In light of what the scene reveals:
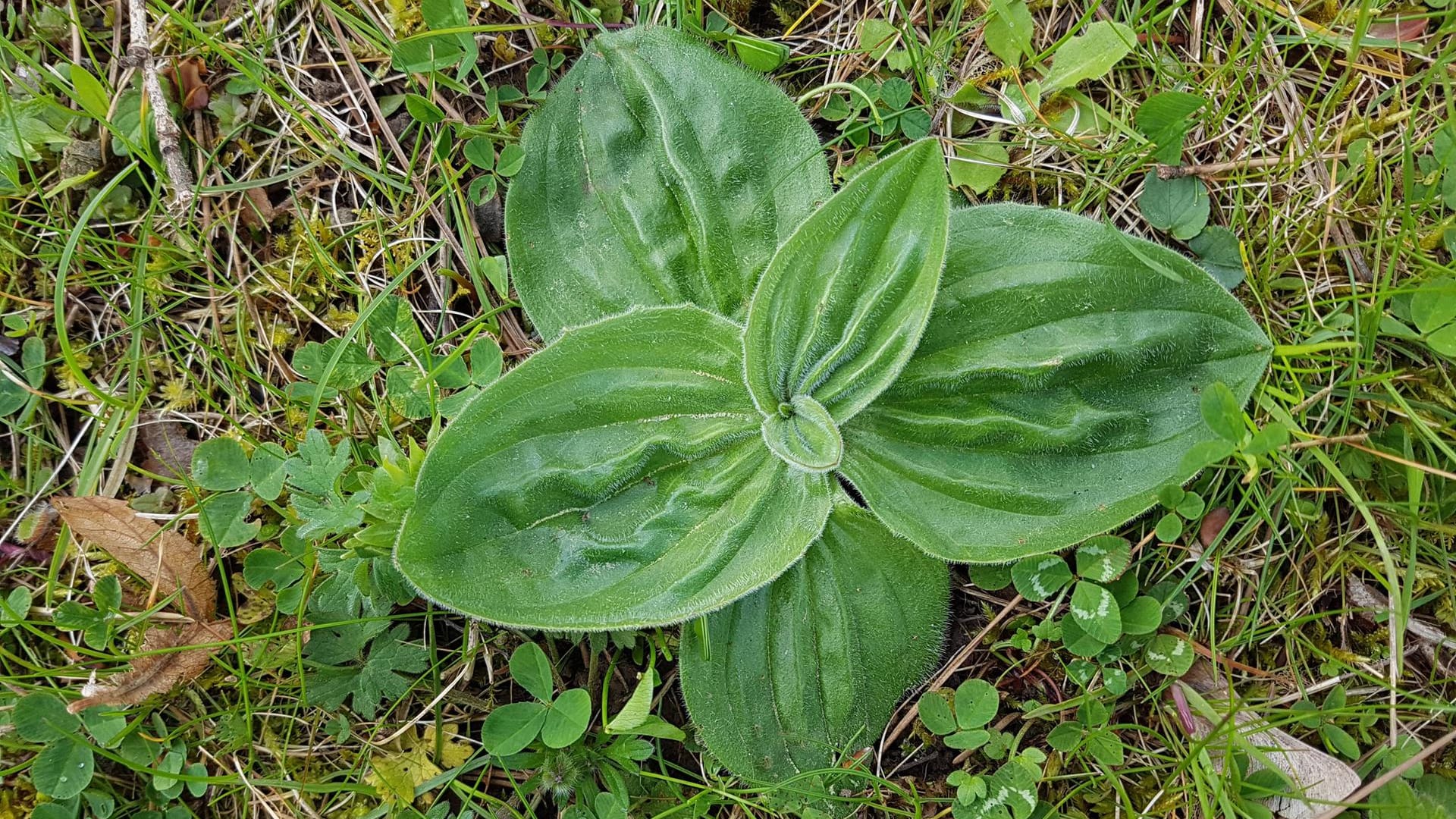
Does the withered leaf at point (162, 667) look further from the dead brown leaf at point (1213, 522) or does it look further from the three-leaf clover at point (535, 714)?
the dead brown leaf at point (1213, 522)

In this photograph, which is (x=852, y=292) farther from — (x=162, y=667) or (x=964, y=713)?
(x=162, y=667)

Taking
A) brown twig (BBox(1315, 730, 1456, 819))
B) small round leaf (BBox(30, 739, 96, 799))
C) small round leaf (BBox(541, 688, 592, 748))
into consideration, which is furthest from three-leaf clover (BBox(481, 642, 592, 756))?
brown twig (BBox(1315, 730, 1456, 819))

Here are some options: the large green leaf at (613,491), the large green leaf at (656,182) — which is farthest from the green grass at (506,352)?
the large green leaf at (613,491)

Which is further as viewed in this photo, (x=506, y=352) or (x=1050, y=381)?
(x=506, y=352)

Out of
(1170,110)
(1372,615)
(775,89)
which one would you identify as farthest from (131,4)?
(1372,615)

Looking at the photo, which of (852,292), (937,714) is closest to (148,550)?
(852,292)
